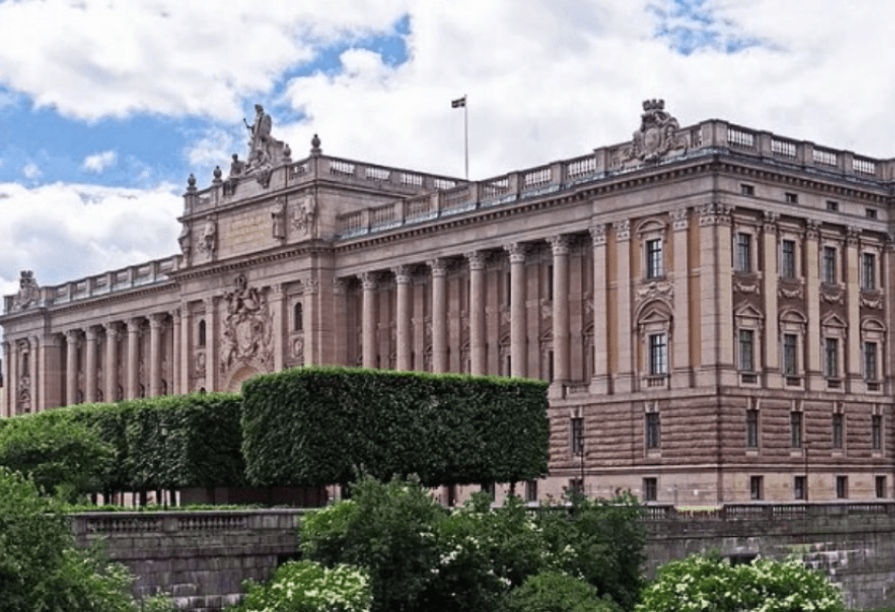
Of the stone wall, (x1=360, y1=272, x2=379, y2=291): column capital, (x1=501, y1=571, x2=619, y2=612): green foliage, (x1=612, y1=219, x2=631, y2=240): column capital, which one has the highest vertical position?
(x1=612, y1=219, x2=631, y2=240): column capital

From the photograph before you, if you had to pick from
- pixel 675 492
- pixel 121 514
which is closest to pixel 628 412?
pixel 675 492

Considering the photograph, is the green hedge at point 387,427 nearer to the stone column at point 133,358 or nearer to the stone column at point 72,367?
the stone column at point 133,358

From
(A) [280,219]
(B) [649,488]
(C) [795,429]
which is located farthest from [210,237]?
(C) [795,429]

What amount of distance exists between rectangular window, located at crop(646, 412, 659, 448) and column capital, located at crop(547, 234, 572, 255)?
1060 cm

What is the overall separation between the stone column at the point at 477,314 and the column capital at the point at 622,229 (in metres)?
11.2

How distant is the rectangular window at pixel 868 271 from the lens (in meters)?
84.6

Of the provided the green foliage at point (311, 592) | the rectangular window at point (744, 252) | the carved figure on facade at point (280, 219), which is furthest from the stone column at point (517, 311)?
the green foliage at point (311, 592)

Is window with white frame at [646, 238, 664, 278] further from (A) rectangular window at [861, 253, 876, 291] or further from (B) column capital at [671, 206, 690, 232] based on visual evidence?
(A) rectangular window at [861, 253, 876, 291]

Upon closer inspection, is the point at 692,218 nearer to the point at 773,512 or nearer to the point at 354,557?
the point at 773,512

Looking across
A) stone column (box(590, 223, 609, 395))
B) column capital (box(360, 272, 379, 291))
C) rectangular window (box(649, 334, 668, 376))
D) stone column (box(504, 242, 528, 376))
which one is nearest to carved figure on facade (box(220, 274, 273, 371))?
column capital (box(360, 272, 379, 291))

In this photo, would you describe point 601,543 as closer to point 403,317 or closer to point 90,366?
point 403,317

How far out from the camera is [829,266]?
273 ft

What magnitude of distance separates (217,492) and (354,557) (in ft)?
100

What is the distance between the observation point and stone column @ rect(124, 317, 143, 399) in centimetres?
12212
